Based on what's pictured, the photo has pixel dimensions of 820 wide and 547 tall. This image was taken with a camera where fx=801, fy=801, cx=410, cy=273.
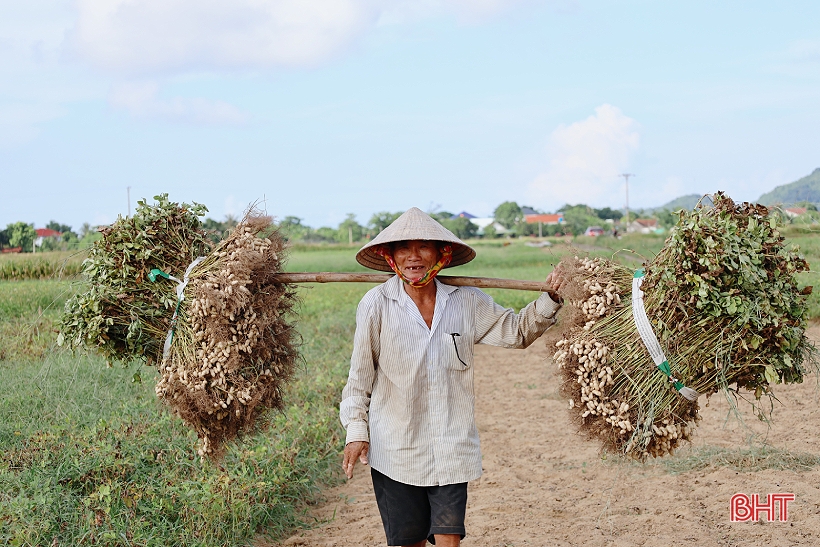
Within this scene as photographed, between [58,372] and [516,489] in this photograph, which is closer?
[516,489]

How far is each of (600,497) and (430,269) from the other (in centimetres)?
274

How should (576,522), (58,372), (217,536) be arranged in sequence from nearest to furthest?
(217,536) < (576,522) < (58,372)

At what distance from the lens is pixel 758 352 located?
329cm

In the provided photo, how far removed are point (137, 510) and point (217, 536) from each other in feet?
1.57

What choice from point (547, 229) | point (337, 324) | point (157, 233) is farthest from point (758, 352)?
point (547, 229)

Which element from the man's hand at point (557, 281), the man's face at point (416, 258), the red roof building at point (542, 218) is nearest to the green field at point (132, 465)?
the man's hand at point (557, 281)

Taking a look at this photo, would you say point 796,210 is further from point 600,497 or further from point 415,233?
point 415,233

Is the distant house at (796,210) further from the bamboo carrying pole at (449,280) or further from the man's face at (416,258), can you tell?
the man's face at (416,258)

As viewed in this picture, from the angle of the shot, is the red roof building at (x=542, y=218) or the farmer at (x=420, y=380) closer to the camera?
the farmer at (x=420, y=380)

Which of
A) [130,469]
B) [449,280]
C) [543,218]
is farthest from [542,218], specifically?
[449,280]

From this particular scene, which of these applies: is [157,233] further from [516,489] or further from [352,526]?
[516,489]

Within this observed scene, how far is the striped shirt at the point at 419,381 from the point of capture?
3418 mm

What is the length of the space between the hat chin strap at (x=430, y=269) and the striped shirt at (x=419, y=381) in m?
0.09

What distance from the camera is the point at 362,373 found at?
138 inches
